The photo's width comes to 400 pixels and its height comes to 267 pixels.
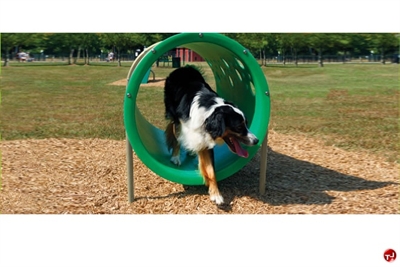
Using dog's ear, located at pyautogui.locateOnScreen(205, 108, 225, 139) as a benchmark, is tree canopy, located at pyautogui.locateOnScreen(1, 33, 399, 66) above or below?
above

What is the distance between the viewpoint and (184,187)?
221 inches

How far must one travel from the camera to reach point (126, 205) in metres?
5.20

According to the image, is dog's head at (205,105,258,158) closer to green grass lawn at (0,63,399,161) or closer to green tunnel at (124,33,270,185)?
green tunnel at (124,33,270,185)

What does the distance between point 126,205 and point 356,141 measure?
5212 millimetres

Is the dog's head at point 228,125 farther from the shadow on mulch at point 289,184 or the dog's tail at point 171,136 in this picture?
the dog's tail at point 171,136

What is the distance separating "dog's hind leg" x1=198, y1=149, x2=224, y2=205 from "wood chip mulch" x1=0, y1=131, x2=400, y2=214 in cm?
14

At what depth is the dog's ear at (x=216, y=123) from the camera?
4.66m

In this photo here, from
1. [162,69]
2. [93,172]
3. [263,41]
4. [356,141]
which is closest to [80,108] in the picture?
[162,69]

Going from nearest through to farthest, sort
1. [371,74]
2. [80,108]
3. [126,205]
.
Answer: [126,205] → [80,108] → [371,74]

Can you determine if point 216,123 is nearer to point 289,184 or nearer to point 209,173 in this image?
point 209,173

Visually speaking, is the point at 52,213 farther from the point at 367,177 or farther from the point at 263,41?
the point at 263,41

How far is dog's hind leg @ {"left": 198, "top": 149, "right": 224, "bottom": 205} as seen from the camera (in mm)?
4883
